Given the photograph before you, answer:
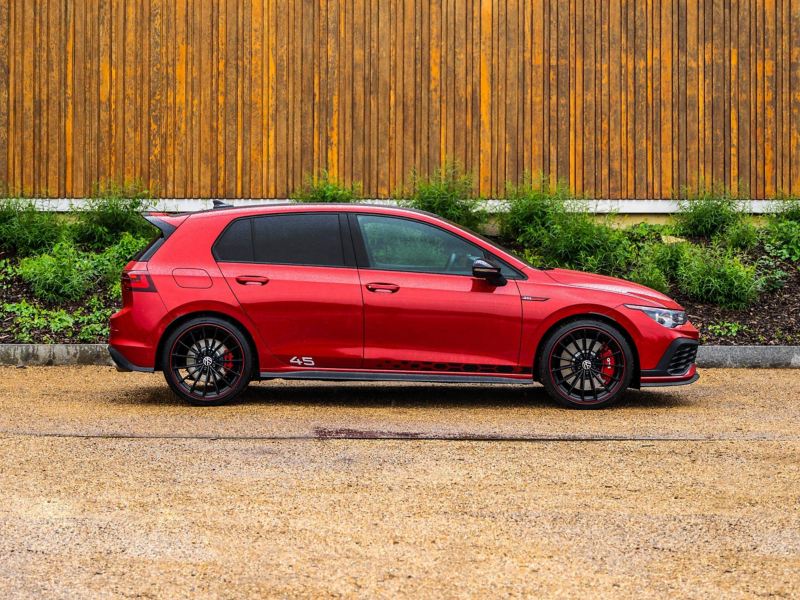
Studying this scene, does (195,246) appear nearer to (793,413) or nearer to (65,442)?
(65,442)

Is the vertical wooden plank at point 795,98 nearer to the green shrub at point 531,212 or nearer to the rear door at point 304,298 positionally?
the green shrub at point 531,212

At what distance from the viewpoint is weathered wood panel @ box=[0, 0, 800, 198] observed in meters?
15.5

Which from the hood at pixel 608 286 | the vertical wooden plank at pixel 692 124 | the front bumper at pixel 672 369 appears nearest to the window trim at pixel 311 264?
the hood at pixel 608 286

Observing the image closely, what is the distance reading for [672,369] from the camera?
905cm

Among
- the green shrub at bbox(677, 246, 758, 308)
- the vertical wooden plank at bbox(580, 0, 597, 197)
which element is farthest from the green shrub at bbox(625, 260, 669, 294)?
the vertical wooden plank at bbox(580, 0, 597, 197)

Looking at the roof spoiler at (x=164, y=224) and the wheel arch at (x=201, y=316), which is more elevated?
the roof spoiler at (x=164, y=224)

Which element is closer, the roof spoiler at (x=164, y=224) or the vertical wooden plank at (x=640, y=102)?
the roof spoiler at (x=164, y=224)

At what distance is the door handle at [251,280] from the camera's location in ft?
29.6

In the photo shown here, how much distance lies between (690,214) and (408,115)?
3939 millimetres

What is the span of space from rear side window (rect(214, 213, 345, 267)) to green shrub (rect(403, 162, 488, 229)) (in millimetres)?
5629

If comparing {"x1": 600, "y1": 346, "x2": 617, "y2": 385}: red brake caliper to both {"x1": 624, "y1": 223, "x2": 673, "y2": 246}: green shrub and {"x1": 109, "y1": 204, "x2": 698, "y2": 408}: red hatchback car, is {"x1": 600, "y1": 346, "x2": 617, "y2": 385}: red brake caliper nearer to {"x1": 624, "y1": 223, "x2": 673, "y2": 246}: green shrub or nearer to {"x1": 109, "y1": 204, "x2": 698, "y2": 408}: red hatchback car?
{"x1": 109, "y1": 204, "x2": 698, "y2": 408}: red hatchback car

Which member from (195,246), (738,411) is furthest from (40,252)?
(738,411)

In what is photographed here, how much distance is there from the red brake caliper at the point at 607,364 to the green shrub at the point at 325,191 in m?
6.46

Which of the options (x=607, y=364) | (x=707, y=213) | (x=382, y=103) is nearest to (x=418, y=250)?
(x=607, y=364)
